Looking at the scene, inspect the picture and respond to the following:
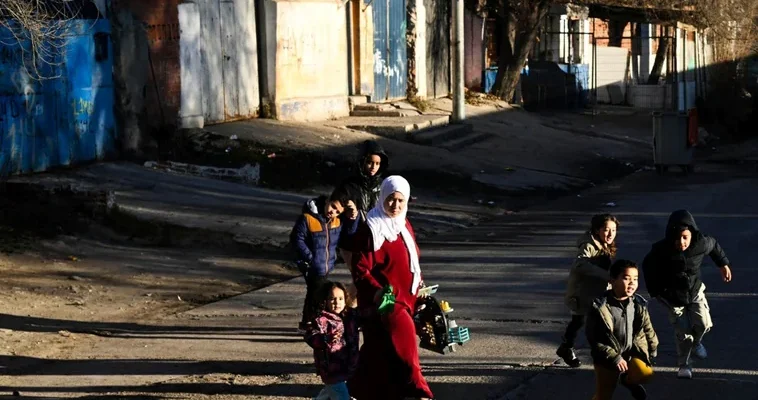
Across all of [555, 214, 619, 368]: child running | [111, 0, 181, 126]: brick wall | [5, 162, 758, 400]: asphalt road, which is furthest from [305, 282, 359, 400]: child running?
[111, 0, 181, 126]: brick wall

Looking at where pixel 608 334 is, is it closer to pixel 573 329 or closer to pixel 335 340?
pixel 335 340

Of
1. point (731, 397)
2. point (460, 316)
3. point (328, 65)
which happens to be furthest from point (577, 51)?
point (731, 397)

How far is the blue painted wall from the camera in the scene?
623 inches

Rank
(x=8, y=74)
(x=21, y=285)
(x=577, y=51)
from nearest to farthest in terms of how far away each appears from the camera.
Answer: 1. (x=21, y=285)
2. (x=8, y=74)
3. (x=577, y=51)

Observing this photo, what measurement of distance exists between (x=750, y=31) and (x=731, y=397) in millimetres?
30783

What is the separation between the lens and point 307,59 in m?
23.8

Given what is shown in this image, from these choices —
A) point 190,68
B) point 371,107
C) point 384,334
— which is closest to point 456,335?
point 384,334

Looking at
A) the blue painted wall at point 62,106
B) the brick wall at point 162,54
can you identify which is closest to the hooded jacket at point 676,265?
the blue painted wall at point 62,106

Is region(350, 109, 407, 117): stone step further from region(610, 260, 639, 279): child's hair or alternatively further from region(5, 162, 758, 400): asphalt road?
region(610, 260, 639, 279): child's hair

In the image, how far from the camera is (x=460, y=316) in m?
10.7

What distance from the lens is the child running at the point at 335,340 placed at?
6.68m

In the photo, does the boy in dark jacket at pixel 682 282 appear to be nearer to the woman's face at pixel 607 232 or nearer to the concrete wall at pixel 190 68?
the woman's face at pixel 607 232

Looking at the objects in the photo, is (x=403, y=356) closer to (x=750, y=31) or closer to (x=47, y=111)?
(x=47, y=111)

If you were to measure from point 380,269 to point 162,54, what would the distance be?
42.0ft
